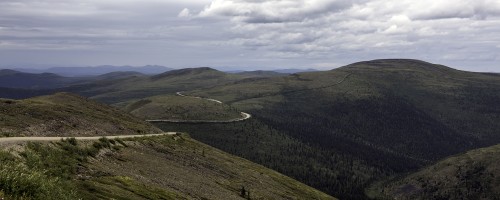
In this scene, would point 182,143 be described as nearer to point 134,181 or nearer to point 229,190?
point 229,190

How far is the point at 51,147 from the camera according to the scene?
54.7 metres

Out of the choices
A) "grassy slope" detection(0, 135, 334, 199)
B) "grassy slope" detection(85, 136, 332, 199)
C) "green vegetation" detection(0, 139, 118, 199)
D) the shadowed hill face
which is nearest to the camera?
"green vegetation" detection(0, 139, 118, 199)

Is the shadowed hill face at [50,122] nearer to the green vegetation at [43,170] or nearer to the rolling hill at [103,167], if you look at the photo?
the rolling hill at [103,167]

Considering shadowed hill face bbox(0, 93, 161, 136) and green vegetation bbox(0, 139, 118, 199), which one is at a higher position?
green vegetation bbox(0, 139, 118, 199)

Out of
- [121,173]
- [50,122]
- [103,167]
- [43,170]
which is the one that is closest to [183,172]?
[121,173]

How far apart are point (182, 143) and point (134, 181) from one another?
230ft

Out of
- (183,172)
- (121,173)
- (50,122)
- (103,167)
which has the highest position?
(103,167)

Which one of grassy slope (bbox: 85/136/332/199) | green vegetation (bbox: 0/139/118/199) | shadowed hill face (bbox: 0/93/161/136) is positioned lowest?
grassy slope (bbox: 85/136/332/199)

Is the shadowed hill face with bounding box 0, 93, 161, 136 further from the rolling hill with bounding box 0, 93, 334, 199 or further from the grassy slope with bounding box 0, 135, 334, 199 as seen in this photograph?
the grassy slope with bounding box 0, 135, 334, 199

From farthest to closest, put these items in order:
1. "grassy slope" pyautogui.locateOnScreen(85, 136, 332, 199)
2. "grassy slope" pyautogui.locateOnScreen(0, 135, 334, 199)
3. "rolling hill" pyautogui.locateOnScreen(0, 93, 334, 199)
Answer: "grassy slope" pyautogui.locateOnScreen(85, 136, 332, 199) → "rolling hill" pyautogui.locateOnScreen(0, 93, 334, 199) → "grassy slope" pyautogui.locateOnScreen(0, 135, 334, 199)

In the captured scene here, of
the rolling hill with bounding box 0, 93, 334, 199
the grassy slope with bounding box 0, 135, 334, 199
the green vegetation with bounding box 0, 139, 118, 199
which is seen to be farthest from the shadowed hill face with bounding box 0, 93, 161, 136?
the green vegetation with bounding box 0, 139, 118, 199

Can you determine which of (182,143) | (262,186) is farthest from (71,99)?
(262,186)

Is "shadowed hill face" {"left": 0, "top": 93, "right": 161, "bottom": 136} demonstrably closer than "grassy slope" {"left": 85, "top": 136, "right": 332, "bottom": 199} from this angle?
No

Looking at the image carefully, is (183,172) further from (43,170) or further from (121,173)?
(43,170)
